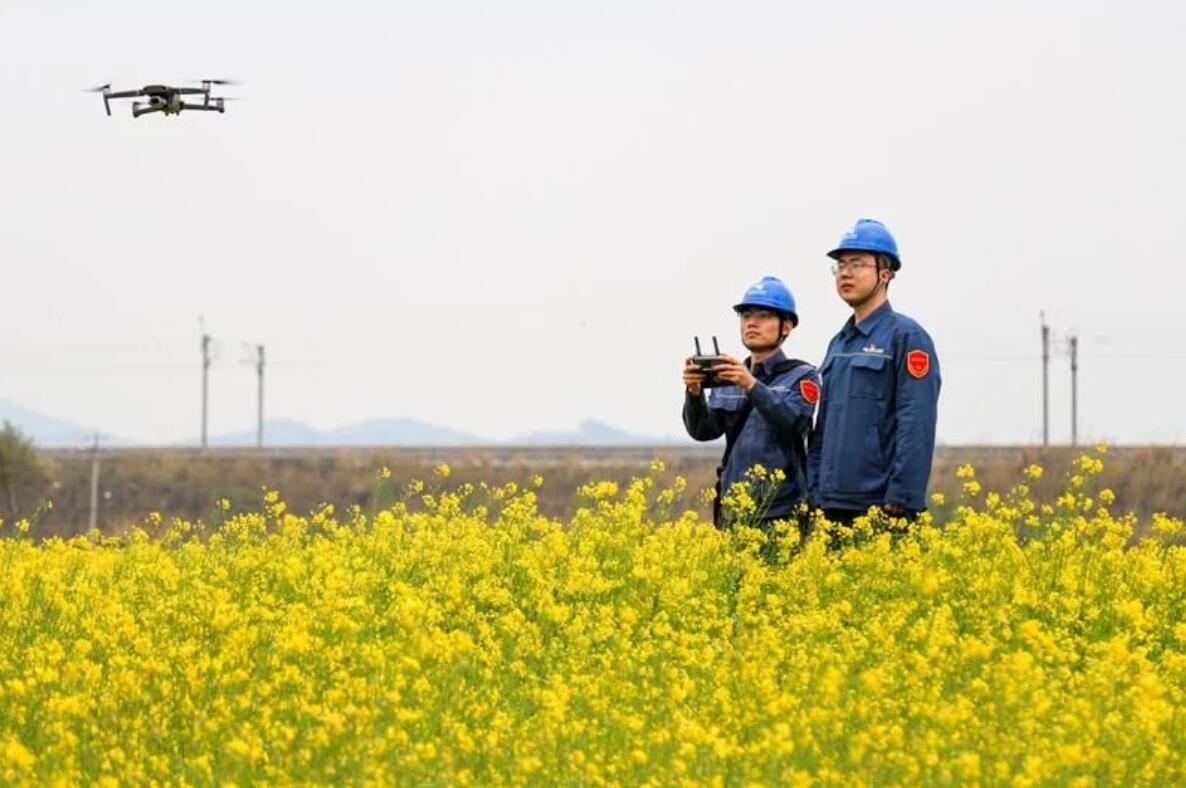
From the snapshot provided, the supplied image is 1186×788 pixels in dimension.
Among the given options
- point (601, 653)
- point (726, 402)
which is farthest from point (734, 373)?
point (601, 653)

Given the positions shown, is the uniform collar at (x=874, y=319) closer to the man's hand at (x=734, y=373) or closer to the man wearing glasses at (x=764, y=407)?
the man wearing glasses at (x=764, y=407)

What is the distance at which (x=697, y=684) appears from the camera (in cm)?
709

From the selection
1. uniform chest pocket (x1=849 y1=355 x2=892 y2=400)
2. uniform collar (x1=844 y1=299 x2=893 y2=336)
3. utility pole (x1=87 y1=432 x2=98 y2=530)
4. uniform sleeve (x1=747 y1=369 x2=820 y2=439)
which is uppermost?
uniform collar (x1=844 y1=299 x2=893 y2=336)

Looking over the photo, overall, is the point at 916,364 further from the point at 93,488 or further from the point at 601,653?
the point at 93,488

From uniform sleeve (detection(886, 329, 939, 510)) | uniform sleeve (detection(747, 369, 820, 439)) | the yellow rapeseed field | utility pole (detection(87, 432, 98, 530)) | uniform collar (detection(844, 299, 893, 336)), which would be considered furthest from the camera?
utility pole (detection(87, 432, 98, 530))

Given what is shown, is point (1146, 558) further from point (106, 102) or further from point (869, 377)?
point (106, 102)

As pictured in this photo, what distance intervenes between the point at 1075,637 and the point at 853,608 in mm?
921

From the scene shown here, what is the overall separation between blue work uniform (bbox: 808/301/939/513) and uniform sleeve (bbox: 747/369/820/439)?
59mm

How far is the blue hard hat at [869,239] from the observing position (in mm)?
8602

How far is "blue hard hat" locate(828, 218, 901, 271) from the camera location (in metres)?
8.60

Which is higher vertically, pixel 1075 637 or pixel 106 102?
pixel 106 102

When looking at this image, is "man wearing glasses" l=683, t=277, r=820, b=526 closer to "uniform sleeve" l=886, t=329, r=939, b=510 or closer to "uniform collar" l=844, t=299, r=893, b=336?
"uniform collar" l=844, t=299, r=893, b=336

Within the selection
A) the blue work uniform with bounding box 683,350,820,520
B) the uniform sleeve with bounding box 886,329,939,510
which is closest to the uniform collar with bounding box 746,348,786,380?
the blue work uniform with bounding box 683,350,820,520

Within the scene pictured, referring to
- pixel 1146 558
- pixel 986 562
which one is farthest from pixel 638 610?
pixel 1146 558
